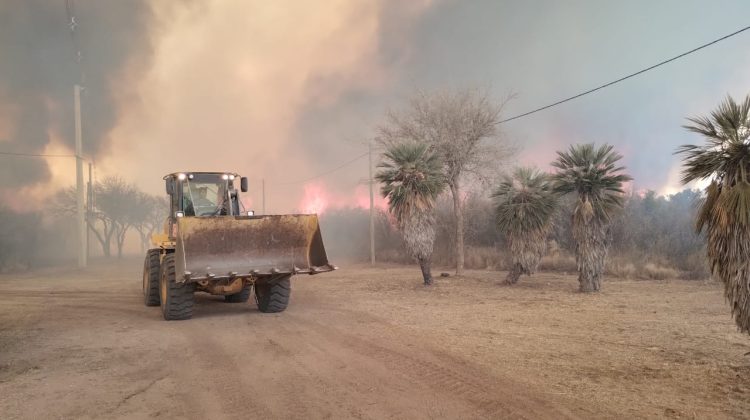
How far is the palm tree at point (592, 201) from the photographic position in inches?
610

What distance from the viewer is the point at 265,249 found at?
467 inches

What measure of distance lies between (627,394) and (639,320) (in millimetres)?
5745

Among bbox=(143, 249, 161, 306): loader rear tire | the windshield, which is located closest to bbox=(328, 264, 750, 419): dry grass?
the windshield

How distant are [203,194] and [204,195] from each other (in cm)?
4

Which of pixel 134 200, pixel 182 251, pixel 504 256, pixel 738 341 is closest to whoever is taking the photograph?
pixel 738 341

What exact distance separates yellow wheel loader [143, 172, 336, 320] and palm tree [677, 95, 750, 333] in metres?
7.77

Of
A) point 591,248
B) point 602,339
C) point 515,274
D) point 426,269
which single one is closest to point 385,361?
point 602,339

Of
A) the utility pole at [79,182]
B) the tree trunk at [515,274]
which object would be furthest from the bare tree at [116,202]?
the tree trunk at [515,274]

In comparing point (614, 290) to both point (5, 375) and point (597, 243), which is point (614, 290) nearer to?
point (597, 243)

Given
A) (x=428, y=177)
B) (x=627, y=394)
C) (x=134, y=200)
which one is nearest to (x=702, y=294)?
(x=428, y=177)

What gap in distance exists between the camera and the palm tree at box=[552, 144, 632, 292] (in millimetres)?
15500

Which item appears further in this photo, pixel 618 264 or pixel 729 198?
pixel 618 264

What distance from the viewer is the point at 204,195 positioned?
13672mm

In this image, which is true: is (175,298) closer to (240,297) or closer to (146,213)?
(240,297)
